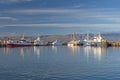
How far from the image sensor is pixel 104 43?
174875 mm

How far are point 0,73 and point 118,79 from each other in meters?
13.7

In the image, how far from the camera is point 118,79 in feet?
116

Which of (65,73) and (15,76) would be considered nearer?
(15,76)

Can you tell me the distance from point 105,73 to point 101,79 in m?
5.06

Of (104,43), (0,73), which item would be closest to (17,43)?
(104,43)

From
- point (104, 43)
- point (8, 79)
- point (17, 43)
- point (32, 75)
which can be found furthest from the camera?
point (17, 43)

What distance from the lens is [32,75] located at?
37875 millimetres

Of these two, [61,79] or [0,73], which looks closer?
[61,79]

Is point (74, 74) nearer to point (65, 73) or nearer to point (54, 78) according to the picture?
point (65, 73)

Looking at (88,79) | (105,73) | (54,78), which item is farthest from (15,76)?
(105,73)

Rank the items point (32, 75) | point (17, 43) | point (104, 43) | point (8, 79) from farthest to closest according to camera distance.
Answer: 1. point (17, 43)
2. point (104, 43)
3. point (32, 75)
4. point (8, 79)

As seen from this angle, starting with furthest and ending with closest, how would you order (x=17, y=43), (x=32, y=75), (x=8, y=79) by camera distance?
(x=17, y=43)
(x=32, y=75)
(x=8, y=79)

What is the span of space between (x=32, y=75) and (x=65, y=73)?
4.24 m

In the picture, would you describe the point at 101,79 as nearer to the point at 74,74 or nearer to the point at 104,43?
the point at 74,74
